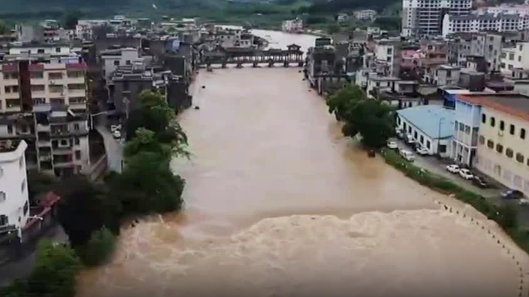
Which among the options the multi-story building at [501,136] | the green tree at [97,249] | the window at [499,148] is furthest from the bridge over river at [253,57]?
the green tree at [97,249]

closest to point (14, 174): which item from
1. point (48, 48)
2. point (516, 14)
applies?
point (48, 48)

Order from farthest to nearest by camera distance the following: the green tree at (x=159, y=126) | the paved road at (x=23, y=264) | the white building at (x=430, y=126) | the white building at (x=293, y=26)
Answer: the white building at (x=293, y=26), the white building at (x=430, y=126), the green tree at (x=159, y=126), the paved road at (x=23, y=264)

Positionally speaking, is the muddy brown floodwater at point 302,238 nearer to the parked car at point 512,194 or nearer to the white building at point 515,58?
the parked car at point 512,194

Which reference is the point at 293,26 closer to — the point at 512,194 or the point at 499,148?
the point at 499,148

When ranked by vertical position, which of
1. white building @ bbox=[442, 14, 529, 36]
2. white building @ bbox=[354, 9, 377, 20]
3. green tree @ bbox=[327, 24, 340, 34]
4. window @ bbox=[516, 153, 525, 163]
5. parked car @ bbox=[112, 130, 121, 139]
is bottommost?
A: parked car @ bbox=[112, 130, 121, 139]

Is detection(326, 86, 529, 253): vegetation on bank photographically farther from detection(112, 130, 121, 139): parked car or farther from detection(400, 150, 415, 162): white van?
detection(112, 130, 121, 139): parked car

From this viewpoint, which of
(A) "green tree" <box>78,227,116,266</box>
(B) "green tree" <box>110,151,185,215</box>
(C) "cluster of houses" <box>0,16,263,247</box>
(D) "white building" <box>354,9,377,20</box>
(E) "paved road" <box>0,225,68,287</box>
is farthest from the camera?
(D) "white building" <box>354,9,377,20</box>

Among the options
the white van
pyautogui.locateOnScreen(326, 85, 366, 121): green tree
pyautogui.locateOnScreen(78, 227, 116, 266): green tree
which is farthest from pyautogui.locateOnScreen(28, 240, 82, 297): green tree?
pyautogui.locateOnScreen(326, 85, 366, 121): green tree

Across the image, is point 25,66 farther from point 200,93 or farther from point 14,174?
point 200,93
